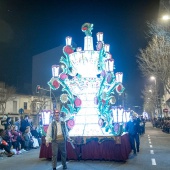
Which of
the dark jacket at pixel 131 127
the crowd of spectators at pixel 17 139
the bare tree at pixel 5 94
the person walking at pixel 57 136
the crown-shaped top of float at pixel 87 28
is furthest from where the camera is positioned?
the bare tree at pixel 5 94

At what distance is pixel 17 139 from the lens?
58.3 ft

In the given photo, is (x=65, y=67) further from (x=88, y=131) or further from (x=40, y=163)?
(x=40, y=163)

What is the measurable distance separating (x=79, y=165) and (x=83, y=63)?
6.05 metres

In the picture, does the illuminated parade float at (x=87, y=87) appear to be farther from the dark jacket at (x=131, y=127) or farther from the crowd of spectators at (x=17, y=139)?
the crowd of spectators at (x=17, y=139)

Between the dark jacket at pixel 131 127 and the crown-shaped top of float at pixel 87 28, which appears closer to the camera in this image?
the dark jacket at pixel 131 127

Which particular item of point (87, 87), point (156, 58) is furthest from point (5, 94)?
point (87, 87)

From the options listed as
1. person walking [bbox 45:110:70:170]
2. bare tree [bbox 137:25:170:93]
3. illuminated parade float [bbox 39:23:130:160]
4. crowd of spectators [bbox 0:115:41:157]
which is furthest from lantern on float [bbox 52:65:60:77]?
bare tree [bbox 137:25:170:93]

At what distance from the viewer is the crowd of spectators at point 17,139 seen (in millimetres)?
15500

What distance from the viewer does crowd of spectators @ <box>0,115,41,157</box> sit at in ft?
50.9

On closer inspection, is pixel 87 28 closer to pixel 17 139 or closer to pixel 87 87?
pixel 87 87

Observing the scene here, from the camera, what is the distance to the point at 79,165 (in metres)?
11.7

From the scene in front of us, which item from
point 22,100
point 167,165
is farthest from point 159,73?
point 22,100

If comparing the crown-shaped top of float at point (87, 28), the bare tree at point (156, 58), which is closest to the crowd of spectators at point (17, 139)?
the crown-shaped top of float at point (87, 28)

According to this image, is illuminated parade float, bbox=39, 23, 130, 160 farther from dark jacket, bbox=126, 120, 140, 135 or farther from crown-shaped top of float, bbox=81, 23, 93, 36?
crown-shaped top of float, bbox=81, 23, 93, 36
